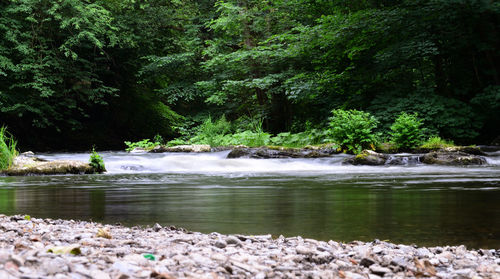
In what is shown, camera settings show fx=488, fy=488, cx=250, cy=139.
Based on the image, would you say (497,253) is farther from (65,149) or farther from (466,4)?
(65,149)

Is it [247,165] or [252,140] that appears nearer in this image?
[247,165]

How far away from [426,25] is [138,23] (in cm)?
1291

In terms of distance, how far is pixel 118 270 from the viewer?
6.75 feet

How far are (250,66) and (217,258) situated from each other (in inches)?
761

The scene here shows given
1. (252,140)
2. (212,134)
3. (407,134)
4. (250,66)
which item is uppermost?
(250,66)

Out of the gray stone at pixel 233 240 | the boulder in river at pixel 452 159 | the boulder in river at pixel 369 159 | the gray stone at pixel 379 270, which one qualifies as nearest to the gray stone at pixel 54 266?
the gray stone at pixel 233 240

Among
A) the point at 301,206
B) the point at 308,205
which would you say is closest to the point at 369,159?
the point at 308,205

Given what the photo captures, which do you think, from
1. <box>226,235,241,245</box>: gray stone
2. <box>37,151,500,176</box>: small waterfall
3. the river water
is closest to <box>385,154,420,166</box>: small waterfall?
<box>37,151,500,176</box>: small waterfall

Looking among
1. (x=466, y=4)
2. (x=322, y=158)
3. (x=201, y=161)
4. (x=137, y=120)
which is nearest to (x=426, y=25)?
(x=466, y=4)

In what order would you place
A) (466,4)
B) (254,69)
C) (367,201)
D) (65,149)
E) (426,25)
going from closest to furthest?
(367,201) < (466,4) < (426,25) < (254,69) < (65,149)

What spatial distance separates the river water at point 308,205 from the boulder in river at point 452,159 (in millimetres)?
2358

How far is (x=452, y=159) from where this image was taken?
11.9 metres

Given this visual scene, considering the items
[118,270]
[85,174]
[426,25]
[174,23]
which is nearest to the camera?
[118,270]

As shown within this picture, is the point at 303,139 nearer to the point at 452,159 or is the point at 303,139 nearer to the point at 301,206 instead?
the point at 452,159
